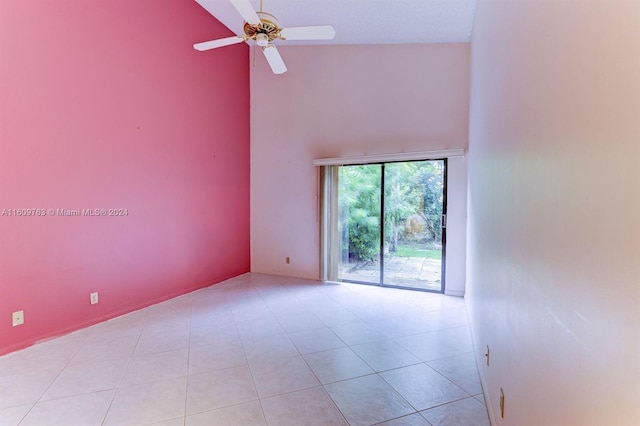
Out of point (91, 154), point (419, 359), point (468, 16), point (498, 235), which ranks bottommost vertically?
point (419, 359)

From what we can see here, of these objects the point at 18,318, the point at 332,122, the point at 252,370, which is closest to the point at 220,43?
the point at 332,122

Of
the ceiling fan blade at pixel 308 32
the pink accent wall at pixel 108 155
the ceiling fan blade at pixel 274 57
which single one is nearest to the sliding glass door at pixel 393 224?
the pink accent wall at pixel 108 155

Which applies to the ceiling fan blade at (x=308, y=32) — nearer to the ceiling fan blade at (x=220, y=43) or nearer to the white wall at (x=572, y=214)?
the ceiling fan blade at (x=220, y=43)

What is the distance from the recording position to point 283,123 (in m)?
5.41

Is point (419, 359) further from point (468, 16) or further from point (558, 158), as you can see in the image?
point (468, 16)

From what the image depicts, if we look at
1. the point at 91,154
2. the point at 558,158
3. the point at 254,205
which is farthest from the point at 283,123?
the point at 558,158

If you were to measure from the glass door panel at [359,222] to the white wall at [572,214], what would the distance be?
129 inches

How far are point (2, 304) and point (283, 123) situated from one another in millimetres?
4081

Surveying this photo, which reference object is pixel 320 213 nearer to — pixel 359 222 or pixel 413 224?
pixel 359 222

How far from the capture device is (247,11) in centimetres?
224

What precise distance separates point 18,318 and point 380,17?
4813 mm

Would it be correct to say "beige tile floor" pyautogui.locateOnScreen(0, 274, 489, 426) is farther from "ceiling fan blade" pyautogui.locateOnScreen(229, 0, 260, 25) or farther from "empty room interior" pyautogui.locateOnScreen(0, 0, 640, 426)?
"ceiling fan blade" pyautogui.locateOnScreen(229, 0, 260, 25)

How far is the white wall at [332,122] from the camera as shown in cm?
438

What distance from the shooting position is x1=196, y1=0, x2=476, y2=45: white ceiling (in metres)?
3.66
